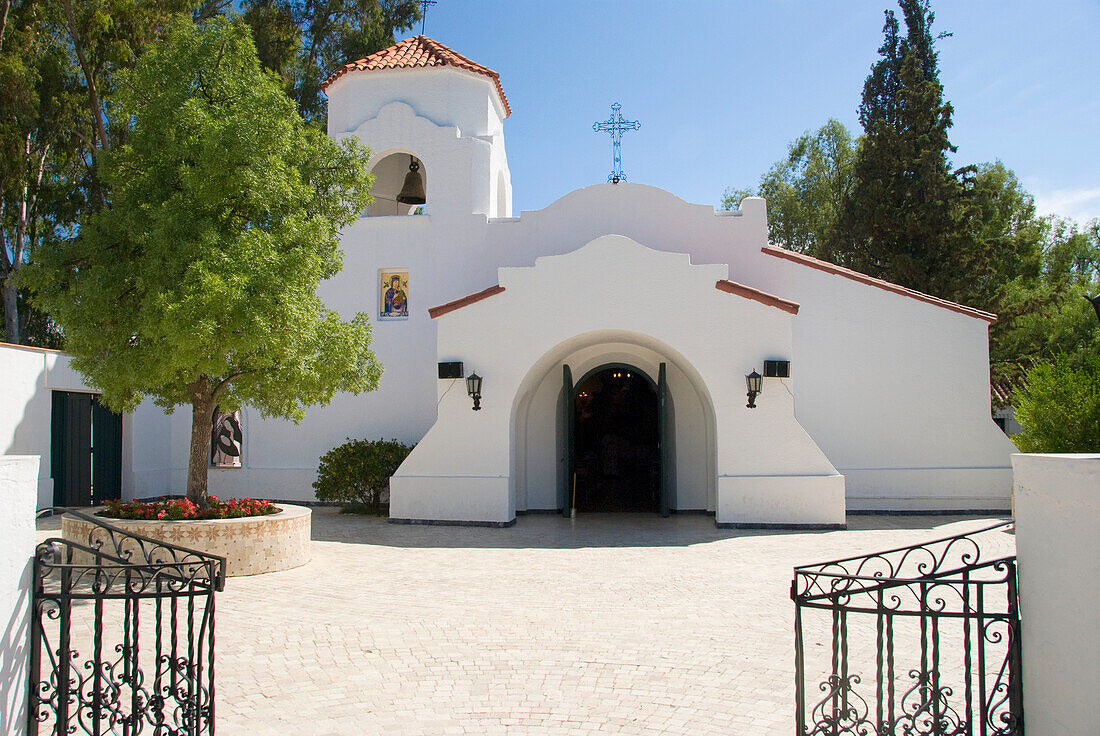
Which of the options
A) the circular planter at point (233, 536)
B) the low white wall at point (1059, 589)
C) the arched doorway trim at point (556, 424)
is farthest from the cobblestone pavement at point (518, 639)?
the arched doorway trim at point (556, 424)

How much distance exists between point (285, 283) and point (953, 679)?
26.2 ft

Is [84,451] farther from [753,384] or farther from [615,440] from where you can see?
[753,384]

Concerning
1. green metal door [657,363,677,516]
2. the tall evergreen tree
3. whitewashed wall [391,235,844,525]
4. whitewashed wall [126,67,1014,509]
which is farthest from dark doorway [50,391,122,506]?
the tall evergreen tree

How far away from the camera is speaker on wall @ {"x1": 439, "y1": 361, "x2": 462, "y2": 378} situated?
13266mm

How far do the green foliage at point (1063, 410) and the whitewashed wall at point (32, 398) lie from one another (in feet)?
50.7

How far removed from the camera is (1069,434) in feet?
34.7

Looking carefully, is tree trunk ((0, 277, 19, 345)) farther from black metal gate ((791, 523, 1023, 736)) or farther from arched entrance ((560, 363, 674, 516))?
black metal gate ((791, 523, 1023, 736))

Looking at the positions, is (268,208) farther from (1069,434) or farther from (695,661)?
(1069,434)

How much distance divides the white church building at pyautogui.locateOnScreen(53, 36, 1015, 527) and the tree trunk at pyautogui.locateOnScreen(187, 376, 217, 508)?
3.80 meters

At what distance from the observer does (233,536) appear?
30.0 feet

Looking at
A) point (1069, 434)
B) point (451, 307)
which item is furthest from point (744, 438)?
point (451, 307)

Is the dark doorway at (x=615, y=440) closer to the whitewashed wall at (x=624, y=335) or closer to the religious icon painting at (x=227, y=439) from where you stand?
the whitewashed wall at (x=624, y=335)

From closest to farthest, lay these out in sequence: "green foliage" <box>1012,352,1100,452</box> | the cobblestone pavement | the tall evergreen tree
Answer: the cobblestone pavement → "green foliage" <box>1012,352,1100,452</box> → the tall evergreen tree

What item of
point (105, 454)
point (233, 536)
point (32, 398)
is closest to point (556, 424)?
point (233, 536)
